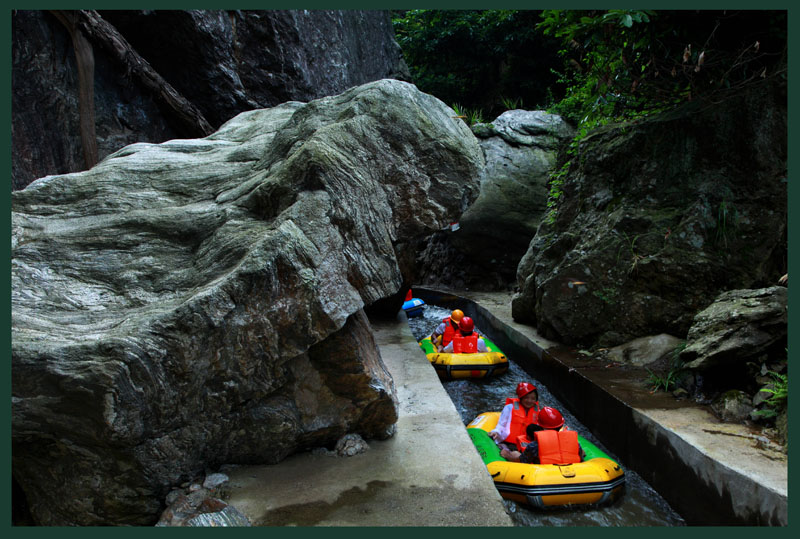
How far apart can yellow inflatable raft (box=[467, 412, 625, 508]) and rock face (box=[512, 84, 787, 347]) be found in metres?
2.81

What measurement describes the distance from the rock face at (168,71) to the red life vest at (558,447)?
7.46 metres

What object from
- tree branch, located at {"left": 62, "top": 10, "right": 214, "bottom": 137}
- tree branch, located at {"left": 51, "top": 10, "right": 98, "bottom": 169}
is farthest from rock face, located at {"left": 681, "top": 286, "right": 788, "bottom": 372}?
tree branch, located at {"left": 62, "top": 10, "right": 214, "bottom": 137}

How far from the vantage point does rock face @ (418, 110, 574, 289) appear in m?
14.5

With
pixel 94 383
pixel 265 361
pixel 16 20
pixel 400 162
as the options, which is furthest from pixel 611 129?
pixel 16 20

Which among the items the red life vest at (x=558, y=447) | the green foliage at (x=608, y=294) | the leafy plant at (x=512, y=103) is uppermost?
the leafy plant at (x=512, y=103)

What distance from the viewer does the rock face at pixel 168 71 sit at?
283 inches

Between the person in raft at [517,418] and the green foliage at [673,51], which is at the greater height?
the green foliage at [673,51]

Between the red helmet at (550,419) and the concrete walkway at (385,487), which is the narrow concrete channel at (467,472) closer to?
the concrete walkway at (385,487)

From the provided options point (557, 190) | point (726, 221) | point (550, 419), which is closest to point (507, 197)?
point (557, 190)

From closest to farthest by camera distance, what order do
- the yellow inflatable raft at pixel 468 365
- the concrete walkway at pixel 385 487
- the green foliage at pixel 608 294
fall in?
the concrete walkway at pixel 385 487
the green foliage at pixel 608 294
the yellow inflatable raft at pixel 468 365

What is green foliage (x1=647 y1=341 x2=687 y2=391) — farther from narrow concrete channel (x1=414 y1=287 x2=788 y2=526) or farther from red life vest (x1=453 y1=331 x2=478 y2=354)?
red life vest (x1=453 y1=331 x2=478 y2=354)

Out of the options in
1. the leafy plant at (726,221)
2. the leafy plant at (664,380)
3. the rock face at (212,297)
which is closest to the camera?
the rock face at (212,297)

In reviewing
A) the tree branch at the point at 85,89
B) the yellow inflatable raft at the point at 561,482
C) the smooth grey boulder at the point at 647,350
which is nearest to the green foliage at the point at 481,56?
the smooth grey boulder at the point at 647,350

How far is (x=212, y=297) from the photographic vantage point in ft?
9.84
